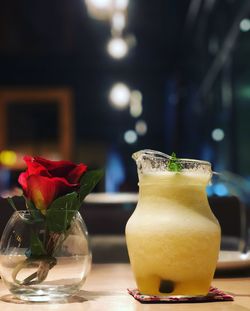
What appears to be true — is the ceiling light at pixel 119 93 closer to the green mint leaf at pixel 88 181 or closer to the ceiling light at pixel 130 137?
the ceiling light at pixel 130 137

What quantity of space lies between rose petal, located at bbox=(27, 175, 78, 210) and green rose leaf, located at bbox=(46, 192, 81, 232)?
0.04 feet

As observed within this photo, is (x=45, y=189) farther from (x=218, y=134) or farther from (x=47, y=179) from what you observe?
(x=218, y=134)

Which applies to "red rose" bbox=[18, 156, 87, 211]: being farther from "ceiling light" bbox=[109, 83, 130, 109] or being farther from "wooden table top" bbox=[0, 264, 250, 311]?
"ceiling light" bbox=[109, 83, 130, 109]

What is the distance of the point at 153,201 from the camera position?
0.99m

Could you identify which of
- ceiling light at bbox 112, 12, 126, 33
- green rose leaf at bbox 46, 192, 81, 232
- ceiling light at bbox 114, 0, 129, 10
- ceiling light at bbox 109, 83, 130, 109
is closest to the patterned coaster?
green rose leaf at bbox 46, 192, 81, 232

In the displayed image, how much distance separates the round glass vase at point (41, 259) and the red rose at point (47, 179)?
0.11 feet

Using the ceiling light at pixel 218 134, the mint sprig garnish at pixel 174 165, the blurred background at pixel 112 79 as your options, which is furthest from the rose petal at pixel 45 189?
the ceiling light at pixel 218 134

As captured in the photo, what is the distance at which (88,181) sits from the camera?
1.00 meters

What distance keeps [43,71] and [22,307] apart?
934 cm

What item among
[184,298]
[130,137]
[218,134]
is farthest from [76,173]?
[130,137]

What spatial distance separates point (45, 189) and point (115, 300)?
0.72ft

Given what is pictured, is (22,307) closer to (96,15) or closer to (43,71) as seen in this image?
(96,15)

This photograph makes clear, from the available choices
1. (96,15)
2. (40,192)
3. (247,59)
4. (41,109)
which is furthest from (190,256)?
(41,109)

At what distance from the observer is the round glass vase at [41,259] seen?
3.18 feet
